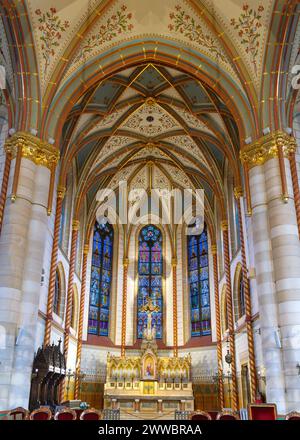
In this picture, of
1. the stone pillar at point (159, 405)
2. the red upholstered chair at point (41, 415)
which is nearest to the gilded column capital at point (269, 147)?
the red upholstered chair at point (41, 415)

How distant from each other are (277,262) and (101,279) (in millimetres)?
15095

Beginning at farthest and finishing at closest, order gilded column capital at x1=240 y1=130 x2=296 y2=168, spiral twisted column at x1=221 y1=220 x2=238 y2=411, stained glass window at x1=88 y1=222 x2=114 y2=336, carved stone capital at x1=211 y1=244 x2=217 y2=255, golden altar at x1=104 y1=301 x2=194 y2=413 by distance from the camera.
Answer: stained glass window at x1=88 y1=222 x2=114 y2=336, carved stone capital at x1=211 y1=244 x2=217 y2=255, golden altar at x1=104 y1=301 x2=194 y2=413, spiral twisted column at x1=221 y1=220 x2=238 y2=411, gilded column capital at x1=240 y1=130 x2=296 y2=168

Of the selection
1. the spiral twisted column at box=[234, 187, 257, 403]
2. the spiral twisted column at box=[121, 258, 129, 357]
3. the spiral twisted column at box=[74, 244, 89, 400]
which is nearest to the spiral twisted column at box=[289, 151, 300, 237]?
the spiral twisted column at box=[234, 187, 257, 403]

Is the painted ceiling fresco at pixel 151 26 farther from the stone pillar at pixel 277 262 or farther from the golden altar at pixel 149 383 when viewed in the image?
the golden altar at pixel 149 383

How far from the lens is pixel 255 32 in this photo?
13.7 meters

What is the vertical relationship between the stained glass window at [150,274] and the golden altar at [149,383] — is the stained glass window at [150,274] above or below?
above

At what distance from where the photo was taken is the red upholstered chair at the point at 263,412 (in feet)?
26.7

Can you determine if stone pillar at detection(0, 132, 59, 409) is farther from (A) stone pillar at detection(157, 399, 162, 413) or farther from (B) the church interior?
(A) stone pillar at detection(157, 399, 162, 413)

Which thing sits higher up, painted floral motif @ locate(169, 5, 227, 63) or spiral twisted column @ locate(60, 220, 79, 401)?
painted floral motif @ locate(169, 5, 227, 63)

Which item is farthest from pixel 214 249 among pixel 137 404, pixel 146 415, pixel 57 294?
pixel 146 415

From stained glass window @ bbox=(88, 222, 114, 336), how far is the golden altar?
298cm

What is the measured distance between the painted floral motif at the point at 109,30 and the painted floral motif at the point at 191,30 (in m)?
1.62

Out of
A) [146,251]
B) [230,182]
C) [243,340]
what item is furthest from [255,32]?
[146,251]

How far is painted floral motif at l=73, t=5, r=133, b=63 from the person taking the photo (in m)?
14.6
